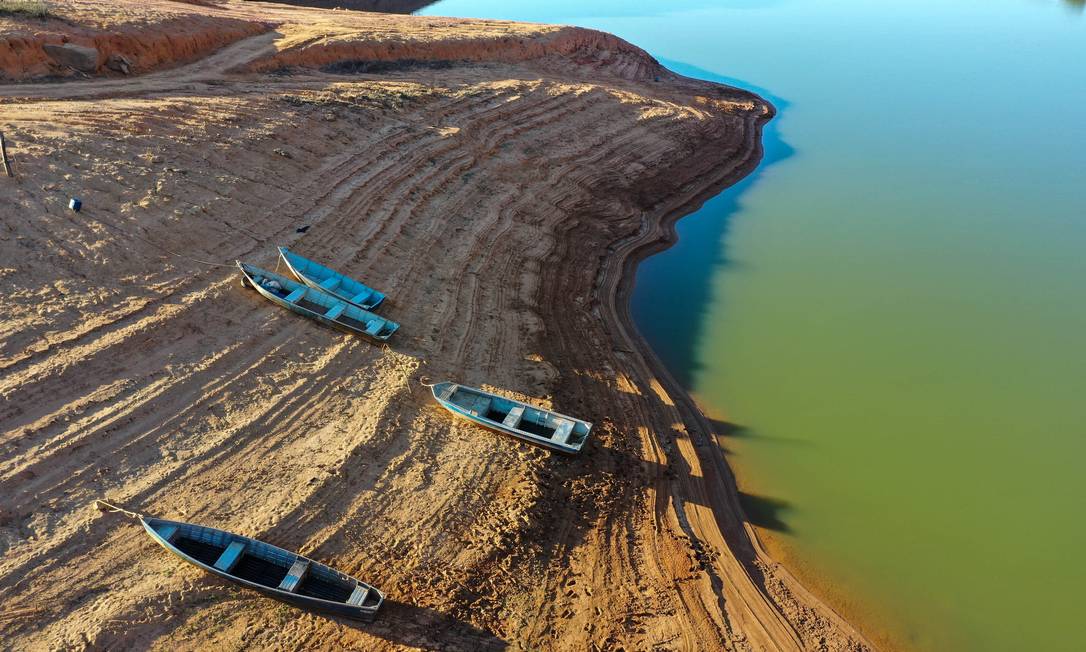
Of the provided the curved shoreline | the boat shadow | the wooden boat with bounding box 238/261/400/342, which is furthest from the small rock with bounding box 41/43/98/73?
the boat shadow

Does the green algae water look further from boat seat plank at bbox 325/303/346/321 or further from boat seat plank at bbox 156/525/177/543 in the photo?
boat seat plank at bbox 156/525/177/543

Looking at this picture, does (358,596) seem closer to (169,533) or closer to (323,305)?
(169,533)

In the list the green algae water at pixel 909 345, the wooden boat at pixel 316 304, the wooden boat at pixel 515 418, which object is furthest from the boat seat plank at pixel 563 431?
the wooden boat at pixel 316 304

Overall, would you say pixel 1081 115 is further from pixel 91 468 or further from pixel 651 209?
pixel 91 468

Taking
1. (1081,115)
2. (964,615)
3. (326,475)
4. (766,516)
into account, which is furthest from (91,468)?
(1081,115)

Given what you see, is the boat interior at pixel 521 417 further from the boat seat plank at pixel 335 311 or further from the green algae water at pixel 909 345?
the green algae water at pixel 909 345
